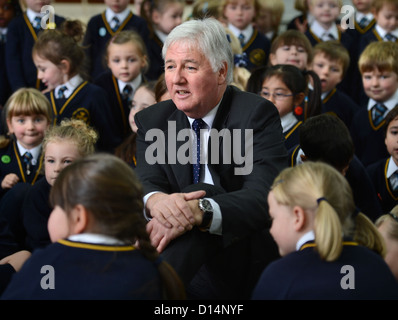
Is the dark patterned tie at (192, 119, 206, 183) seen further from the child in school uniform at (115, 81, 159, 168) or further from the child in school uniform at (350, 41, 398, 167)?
the child in school uniform at (350, 41, 398, 167)

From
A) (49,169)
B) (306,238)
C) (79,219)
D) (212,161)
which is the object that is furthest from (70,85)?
(306,238)

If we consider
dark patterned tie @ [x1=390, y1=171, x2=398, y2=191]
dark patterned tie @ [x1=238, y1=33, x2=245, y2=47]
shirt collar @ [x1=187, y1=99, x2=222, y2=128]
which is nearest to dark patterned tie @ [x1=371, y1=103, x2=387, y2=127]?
dark patterned tie @ [x1=390, y1=171, x2=398, y2=191]

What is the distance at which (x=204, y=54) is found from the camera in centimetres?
232

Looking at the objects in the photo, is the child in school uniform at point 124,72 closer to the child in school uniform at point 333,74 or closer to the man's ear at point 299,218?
the child in school uniform at point 333,74

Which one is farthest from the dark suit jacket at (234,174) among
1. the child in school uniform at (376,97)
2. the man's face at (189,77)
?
the child in school uniform at (376,97)

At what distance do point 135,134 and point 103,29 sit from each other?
157cm

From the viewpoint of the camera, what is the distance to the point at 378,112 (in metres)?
3.84

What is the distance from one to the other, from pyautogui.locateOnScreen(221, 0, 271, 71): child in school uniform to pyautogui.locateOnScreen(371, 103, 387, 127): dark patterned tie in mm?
1144

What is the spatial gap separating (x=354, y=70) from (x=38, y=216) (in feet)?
9.05

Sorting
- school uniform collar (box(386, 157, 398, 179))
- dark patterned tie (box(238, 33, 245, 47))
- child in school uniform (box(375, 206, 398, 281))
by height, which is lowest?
child in school uniform (box(375, 206, 398, 281))

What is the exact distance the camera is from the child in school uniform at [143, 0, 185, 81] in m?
4.77

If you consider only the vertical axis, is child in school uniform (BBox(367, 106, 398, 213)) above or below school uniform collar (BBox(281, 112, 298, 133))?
below

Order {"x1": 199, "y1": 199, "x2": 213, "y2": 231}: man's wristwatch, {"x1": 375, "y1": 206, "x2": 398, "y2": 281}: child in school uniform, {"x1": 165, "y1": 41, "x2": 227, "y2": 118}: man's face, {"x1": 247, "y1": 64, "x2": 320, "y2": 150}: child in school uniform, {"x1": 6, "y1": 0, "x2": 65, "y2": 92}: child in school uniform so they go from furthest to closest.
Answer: {"x1": 6, "y1": 0, "x2": 65, "y2": 92}: child in school uniform < {"x1": 247, "y1": 64, "x2": 320, "y2": 150}: child in school uniform < {"x1": 165, "y1": 41, "x2": 227, "y2": 118}: man's face < {"x1": 375, "y1": 206, "x2": 398, "y2": 281}: child in school uniform < {"x1": 199, "y1": 199, "x2": 213, "y2": 231}: man's wristwatch

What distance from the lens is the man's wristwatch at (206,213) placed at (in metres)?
2.03
